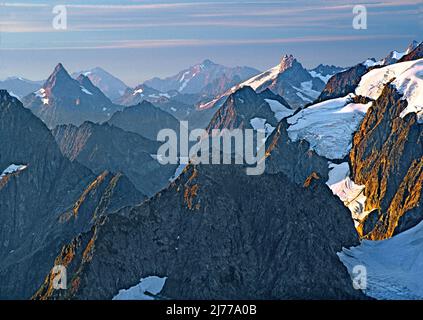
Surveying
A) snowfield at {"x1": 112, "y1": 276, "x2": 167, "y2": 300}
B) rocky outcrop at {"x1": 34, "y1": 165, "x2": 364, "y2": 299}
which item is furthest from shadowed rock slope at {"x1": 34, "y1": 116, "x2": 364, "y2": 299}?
snowfield at {"x1": 112, "y1": 276, "x2": 167, "y2": 300}

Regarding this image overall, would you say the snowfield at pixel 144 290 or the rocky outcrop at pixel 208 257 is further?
the rocky outcrop at pixel 208 257

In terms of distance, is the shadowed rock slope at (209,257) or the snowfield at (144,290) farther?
the shadowed rock slope at (209,257)

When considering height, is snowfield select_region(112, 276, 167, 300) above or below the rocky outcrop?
below

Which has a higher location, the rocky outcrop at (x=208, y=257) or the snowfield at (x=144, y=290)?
the rocky outcrop at (x=208, y=257)

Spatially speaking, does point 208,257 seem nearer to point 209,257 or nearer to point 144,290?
point 209,257

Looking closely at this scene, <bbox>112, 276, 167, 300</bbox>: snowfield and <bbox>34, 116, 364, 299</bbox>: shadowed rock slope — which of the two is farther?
<bbox>34, 116, 364, 299</bbox>: shadowed rock slope

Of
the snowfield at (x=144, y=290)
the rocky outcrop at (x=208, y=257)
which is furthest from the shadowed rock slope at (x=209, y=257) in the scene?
the snowfield at (x=144, y=290)

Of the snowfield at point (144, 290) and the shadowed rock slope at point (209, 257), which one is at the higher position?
the shadowed rock slope at point (209, 257)

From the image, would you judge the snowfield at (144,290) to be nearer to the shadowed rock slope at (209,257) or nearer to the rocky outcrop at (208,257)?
the shadowed rock slope at (209,257)

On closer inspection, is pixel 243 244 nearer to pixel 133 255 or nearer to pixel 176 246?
pixel 176 246

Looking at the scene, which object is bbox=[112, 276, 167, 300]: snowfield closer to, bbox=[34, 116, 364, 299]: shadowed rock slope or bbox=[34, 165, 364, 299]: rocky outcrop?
bbox=[34, 116, 364, 299]: shadowed rock slope
